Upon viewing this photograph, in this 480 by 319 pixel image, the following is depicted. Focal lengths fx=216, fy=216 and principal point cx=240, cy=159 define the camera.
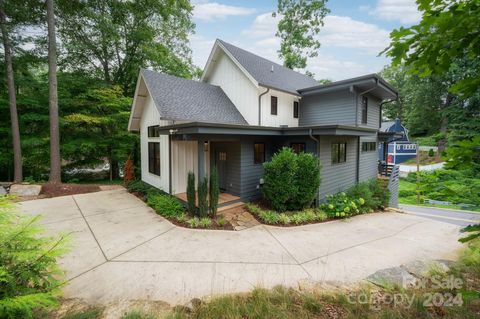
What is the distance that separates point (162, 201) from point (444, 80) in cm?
3317

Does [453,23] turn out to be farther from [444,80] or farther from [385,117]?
[385,117]

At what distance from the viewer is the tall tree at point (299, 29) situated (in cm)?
1948

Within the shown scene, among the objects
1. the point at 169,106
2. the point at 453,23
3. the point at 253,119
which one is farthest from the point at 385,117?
the point at 453,23

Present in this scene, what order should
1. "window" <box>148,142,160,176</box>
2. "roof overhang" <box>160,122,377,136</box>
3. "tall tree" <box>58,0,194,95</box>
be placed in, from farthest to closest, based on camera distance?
"tall tree" <box>58,0,194,95</box> → "window" <box>148,142,160,176</box> → "roof overhang" <box>160,122,377,136</box>

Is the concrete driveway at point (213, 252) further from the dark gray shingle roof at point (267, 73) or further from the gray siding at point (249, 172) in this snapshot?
the dark gray shingle roof at point (267, 73)

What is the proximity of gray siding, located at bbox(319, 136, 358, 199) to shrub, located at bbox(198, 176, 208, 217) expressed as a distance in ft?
15.0

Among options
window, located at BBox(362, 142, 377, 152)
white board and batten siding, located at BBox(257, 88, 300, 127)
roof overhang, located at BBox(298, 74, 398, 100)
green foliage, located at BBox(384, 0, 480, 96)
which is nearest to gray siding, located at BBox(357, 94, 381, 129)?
roof overhang, located at BBox(298, 74, 398, 100)

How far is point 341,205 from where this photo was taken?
316 inches

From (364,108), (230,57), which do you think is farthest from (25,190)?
(364,108)

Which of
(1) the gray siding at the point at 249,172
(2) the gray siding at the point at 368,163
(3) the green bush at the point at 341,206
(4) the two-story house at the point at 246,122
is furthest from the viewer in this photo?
(2) the gray siding at the point at 368,163

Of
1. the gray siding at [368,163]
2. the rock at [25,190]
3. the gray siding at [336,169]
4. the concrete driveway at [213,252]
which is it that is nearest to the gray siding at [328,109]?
the gray siding at [336,169]

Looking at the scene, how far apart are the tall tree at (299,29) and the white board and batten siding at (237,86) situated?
36.0 ft

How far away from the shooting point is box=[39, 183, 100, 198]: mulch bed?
9.72m

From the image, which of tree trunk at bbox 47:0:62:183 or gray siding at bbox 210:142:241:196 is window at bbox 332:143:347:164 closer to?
gray siding at bbox 210:142:241:196
